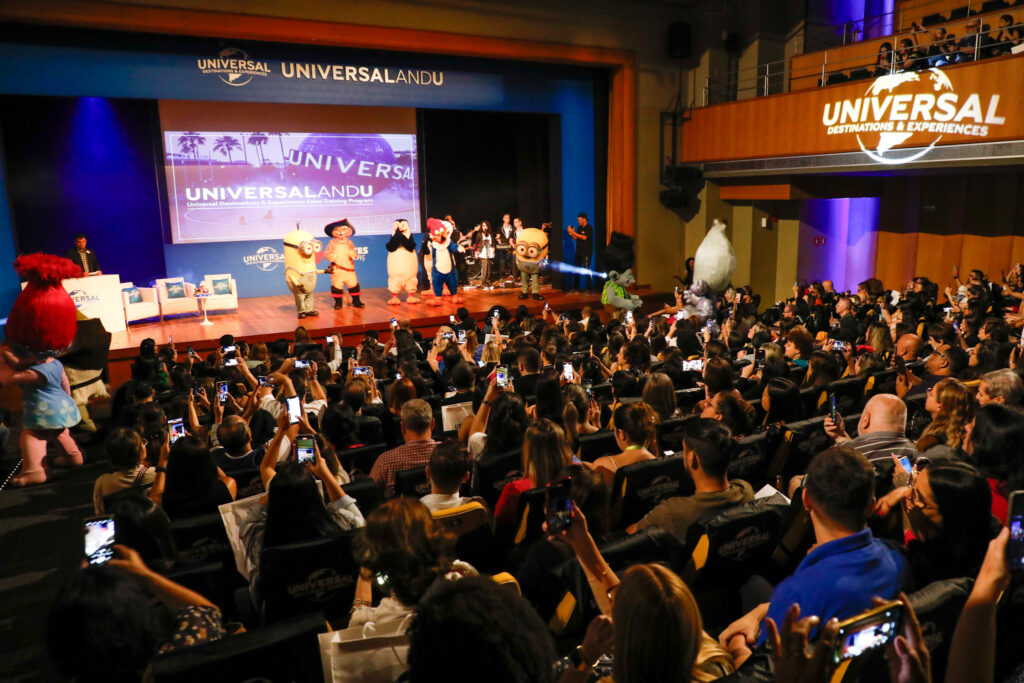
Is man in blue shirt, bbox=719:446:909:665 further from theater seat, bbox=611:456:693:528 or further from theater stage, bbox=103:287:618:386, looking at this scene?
theater stage, bbox=103:287:618:386

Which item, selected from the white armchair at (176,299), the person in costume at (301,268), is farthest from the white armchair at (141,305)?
the person in costume at (301,268)

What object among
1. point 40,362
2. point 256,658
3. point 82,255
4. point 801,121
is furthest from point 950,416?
point 82,255

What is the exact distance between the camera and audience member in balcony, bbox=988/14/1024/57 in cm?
789

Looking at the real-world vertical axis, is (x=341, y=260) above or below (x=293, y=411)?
above

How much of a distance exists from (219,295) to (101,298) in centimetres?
177

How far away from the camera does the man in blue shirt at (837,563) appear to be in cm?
175

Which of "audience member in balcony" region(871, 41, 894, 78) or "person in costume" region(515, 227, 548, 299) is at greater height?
"audience member in balcony" region(871, 41, 894, 78)

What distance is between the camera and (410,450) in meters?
3.46

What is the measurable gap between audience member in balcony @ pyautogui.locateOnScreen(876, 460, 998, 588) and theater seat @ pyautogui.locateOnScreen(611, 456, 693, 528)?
114cm

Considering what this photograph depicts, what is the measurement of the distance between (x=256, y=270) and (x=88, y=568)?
11.2 m

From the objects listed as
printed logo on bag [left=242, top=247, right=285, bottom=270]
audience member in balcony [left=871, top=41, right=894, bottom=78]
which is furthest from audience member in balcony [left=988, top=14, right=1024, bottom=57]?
printed logo on bag [left=242, top=247, right=285, bottom=270]

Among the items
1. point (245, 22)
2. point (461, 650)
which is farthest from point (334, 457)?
point (245, 22)

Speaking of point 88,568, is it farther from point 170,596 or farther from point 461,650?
point 461,650

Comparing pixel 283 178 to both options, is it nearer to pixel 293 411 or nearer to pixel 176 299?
pixel 176 299
